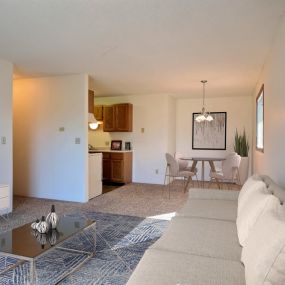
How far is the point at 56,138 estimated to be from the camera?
4672 millimetres

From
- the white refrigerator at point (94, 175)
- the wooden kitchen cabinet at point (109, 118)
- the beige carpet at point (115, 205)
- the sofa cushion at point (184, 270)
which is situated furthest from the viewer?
the wooden kitchen cabinet at point (109, 118)

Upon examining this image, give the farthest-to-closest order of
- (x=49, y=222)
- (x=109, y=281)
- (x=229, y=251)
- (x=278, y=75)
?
(x=278, y=75), (x=49, y=222), (x=109, y=281), (x=229, y=251)

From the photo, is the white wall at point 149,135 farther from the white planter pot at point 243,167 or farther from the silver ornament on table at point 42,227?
the silver ornament on table at point 42,227

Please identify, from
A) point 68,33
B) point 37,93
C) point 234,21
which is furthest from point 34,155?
point 234,21

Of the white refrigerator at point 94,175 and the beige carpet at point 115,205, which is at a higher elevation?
the white refrigerator at point 94,175

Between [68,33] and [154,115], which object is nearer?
[68,33]

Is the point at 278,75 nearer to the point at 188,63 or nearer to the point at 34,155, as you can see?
the point at 188,63

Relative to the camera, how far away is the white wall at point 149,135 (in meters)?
6.24

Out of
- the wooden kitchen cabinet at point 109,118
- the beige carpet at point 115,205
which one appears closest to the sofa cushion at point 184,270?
the beige carpet at point 115,205

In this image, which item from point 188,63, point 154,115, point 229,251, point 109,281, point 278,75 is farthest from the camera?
point 154,115

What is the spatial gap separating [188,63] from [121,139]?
339 cm

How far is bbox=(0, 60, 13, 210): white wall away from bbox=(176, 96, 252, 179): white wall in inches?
171

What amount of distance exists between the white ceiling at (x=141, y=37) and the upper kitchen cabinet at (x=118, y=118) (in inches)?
68.0

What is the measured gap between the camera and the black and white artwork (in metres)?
6.60
